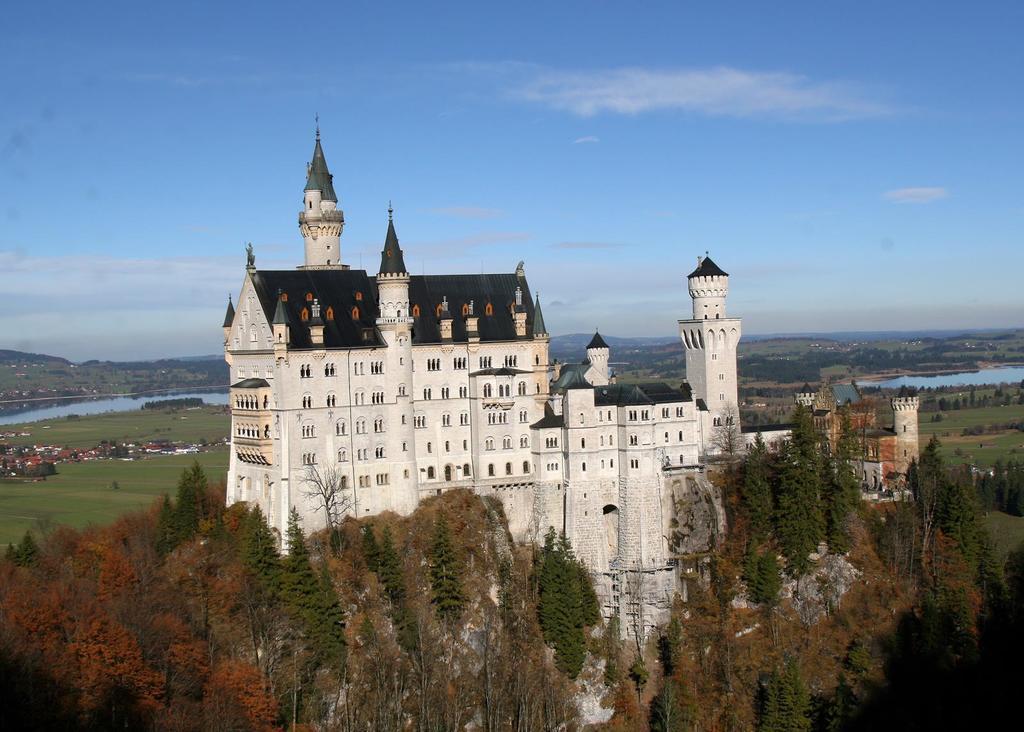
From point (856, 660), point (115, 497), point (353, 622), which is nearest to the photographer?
point (353, 622)

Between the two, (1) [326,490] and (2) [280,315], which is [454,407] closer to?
(1) [326,490]

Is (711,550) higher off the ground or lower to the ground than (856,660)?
higher

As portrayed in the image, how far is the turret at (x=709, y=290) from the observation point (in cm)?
8619

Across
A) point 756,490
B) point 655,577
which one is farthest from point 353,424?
point 756,490

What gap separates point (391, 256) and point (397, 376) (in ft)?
26.2

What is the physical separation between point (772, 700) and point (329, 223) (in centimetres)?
4409

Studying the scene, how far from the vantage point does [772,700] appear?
71.4m

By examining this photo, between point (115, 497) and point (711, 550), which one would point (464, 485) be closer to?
point (711, 550)

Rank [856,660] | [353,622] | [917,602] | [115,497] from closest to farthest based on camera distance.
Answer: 1. [353,622]
2. [856,660]
3. [917,602]
4. [115,497]

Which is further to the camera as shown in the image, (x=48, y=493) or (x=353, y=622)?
(x=48, y=493)

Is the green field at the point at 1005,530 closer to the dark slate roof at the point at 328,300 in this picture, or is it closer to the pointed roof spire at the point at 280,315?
the dark slate roof at the point at 328,300

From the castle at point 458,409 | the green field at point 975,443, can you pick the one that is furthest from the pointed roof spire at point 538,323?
the green field at point 975,443

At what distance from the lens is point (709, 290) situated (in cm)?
8631

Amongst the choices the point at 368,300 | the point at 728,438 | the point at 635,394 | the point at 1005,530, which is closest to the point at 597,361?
the point at 635,394
